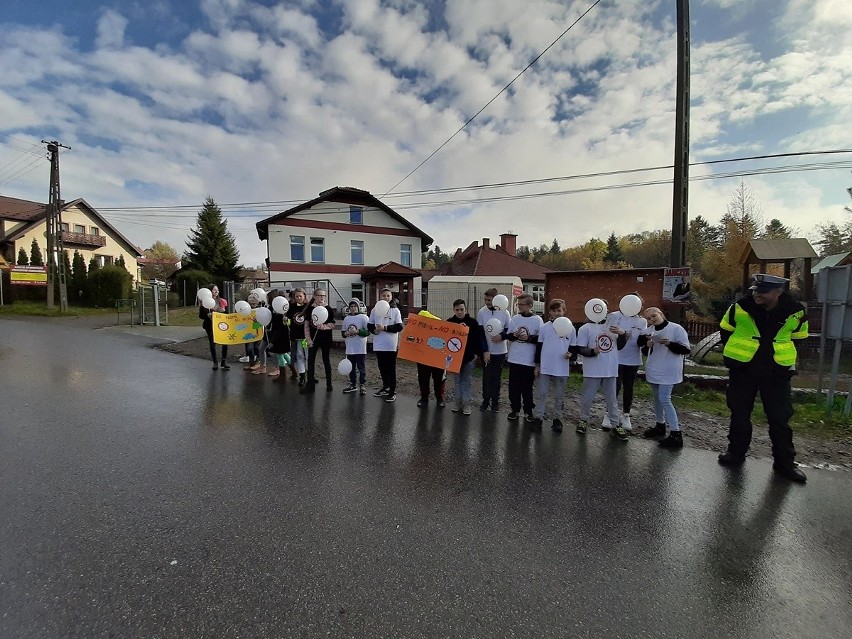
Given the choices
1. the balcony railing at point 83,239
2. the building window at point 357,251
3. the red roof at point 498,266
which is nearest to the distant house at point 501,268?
the red roof at point 498,266

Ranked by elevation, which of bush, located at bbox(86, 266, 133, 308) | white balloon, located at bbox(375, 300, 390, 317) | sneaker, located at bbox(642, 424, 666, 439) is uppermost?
bush, located at bbox(86, 266, 133, 308)

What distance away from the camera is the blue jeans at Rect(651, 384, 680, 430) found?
4727 mm

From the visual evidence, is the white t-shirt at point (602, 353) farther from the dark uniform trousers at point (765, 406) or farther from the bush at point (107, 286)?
the bush at point (107, 286)

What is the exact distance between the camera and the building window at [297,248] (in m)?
26.3

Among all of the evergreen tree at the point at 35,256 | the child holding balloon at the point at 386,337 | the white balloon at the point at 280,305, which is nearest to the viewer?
the child holding balloon at the point at 386,337

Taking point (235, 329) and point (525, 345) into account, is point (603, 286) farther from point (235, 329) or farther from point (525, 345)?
point (235, 329)

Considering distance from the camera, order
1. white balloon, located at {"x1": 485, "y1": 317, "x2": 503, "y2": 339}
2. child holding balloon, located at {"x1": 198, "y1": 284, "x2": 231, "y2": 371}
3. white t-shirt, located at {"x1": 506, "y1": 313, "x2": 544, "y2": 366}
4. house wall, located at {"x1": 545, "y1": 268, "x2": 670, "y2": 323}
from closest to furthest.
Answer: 1. white t-shirt, located at {"x1": 506, "y1": 313, "x2": 544, "y2": 366}
2. white balloon, located at {"x1": 485, "y1": 317, "x2": 503, "y2": 339}
3. child holding balloon, located at {"x1": 198, "y1": 284, "x2": 231, "y2": 371}
4. house wall, located at {"x1": 545, "y1": 268, "x2": 670, "y2": 323}

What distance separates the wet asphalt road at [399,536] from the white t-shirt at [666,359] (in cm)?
85

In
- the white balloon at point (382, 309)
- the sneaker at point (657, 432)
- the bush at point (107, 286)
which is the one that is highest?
the bush at point (107, 286)

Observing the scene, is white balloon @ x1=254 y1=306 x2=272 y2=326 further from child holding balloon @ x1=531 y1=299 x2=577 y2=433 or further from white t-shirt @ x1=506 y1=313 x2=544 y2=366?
child holding balloon @ x1=531 y1=299 x2=577 y2=433

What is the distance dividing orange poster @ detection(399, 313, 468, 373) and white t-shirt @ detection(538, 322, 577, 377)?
46.8 inches

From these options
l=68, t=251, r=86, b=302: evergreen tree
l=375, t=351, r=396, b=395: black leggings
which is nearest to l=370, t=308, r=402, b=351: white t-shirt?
l=375, t=351, r=396, b=395: black leggings

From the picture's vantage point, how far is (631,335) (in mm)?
5141

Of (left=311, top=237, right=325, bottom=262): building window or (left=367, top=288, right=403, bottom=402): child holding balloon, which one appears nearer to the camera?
(left=367, top=288, right=403, bottom=402): child holding balloon
